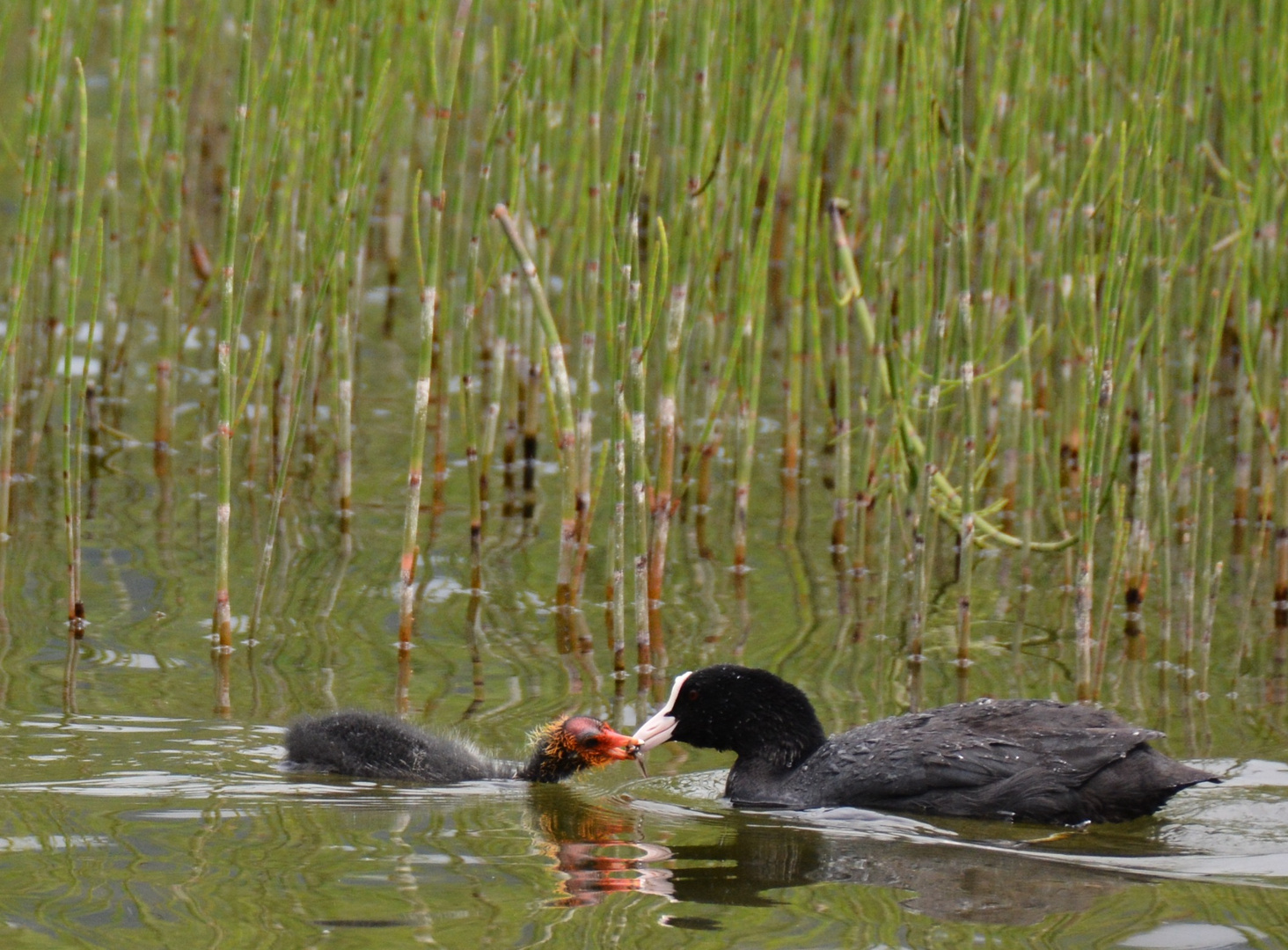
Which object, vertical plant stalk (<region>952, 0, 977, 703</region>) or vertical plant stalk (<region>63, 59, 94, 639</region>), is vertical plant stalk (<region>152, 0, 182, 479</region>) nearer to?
vertical plant stalk (<region>63, 59, 94, 639</region>)

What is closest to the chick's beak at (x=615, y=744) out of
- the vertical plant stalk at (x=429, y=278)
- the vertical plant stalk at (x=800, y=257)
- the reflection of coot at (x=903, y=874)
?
the reflection of coot at (x=903, y=874)

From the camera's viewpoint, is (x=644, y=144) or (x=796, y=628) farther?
(x=796, y=628)

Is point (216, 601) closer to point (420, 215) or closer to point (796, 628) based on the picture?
point (796, 628)

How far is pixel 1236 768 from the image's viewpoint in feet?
16.0

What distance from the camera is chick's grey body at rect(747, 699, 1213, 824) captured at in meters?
4.56

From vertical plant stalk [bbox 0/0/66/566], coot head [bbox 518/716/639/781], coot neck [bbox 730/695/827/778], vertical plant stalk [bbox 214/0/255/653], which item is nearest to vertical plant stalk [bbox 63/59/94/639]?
vertical plant stalk [bbox 0/0/66/566]

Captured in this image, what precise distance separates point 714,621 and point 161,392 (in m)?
2.96

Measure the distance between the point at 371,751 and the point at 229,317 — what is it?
135cm

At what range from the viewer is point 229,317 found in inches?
204

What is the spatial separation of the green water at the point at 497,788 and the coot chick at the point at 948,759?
0.11m

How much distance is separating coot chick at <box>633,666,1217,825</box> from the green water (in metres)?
0.11

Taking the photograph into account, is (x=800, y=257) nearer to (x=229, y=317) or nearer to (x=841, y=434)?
(x=841, y=434)

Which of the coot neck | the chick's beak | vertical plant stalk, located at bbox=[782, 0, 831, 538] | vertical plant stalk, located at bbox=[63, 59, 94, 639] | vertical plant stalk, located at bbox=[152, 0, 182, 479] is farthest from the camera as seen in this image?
vertical plant stalk, located at bbox=[152, 0, 182, 479]

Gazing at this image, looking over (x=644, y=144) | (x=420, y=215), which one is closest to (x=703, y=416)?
(x=644, y=144)
